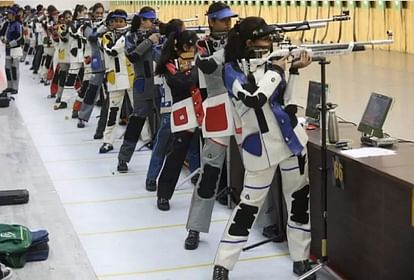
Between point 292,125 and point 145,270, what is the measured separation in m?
1.40

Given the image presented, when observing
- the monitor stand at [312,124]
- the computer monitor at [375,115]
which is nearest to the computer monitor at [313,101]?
the monitor stand at [312,124]

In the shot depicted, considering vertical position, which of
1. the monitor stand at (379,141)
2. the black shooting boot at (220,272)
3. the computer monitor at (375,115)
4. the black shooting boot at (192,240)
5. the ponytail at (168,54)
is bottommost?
the black shooting boot at (192,240)

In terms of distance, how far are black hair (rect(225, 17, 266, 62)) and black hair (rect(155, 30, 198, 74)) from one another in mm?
1278

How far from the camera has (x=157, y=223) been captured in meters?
5.52

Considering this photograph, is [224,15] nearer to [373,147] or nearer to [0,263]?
[373,147]

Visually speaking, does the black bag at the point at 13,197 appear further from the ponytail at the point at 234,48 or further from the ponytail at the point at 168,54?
the ponytail at the point at 234,48

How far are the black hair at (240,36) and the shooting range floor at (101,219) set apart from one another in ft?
4.49

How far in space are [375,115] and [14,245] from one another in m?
2.46

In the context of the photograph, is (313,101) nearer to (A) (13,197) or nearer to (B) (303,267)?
(B) (303,267)

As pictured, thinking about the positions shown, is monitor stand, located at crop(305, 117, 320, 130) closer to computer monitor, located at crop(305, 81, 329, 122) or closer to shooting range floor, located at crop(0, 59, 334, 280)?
computer monitor, located at crop(305, 81, 329, 122)

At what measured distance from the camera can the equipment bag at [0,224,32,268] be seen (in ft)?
15.2

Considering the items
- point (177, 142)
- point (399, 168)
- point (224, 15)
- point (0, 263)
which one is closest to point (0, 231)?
point (0, 263)

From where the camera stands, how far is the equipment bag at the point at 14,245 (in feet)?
15.2

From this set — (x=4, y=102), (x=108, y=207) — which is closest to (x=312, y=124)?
(x=108, y=207)
